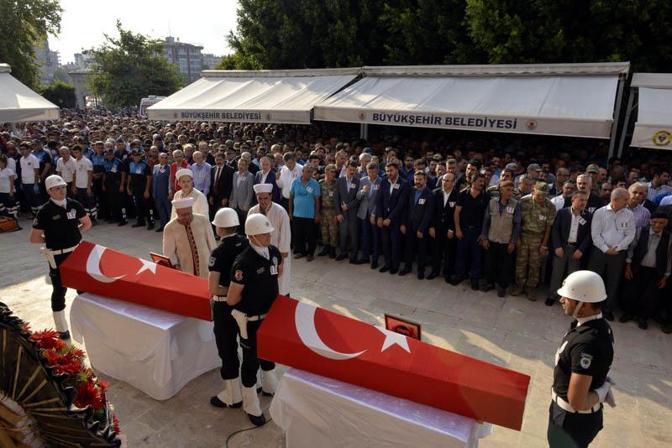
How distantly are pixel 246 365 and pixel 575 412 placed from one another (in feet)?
7.76

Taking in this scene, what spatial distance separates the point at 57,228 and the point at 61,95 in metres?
49.7

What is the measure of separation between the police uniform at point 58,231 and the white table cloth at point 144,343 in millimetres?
777

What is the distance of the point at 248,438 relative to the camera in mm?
3486

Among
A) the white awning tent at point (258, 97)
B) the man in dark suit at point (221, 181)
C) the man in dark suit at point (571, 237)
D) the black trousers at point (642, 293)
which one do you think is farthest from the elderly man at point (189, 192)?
the white awning tent at point (258, 97)

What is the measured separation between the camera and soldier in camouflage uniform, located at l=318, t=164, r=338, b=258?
720cm

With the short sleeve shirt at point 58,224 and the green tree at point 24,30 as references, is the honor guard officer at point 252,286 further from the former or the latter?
the green tree at point 24,30

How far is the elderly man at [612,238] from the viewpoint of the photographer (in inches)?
200

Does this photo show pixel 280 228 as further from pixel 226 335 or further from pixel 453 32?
pixel 453 32

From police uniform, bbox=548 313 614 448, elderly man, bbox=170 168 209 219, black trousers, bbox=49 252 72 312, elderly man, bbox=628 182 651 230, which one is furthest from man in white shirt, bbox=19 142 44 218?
elderly man, bbox=628 182 651 230

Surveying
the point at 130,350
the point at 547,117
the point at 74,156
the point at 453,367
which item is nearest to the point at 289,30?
the point at 74,156

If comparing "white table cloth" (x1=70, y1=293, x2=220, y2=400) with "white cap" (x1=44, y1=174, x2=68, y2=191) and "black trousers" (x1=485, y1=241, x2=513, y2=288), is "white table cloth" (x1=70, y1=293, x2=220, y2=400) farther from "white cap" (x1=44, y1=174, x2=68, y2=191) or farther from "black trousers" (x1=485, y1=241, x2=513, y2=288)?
"black trousers" (x1=485, y1=241, x2=513, y2=288)

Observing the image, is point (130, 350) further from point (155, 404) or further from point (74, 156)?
point (74, 156)

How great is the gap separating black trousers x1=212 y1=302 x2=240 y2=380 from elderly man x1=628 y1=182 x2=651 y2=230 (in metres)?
4.86

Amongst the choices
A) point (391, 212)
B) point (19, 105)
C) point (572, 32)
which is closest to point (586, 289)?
point (391, 212)
